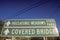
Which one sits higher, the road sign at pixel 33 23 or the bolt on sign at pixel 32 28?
the road sign at pixel 33 23

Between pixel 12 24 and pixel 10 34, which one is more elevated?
pixel 12 24

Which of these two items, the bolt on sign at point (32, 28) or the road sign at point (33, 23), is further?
the road sign at point (33, 23)

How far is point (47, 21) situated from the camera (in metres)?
4.82

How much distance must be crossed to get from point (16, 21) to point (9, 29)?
1.17 ft

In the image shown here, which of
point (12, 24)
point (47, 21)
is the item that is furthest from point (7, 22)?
point (47, 21)

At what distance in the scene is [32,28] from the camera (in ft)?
15.6

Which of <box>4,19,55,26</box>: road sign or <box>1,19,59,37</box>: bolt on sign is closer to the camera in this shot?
<box>1,19,59,37</box>: bolt on sign

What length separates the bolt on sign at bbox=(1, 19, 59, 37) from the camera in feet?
15.3

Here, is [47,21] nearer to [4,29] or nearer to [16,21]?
[16,21]

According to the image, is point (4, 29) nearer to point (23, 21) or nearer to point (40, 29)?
point (23, 21)

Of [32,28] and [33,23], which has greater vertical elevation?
[33,23]

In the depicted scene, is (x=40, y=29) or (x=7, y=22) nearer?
(x=40, y=29)

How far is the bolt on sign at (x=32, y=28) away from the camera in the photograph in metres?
4.66

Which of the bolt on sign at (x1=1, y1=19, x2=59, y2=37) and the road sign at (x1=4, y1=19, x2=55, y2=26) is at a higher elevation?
the road sign at (x1=4, y1=19, x2=55, y2=26)
